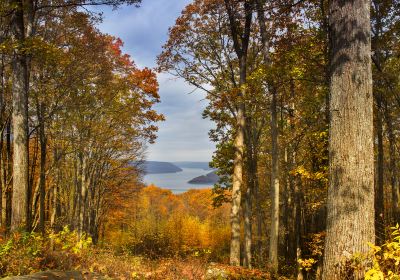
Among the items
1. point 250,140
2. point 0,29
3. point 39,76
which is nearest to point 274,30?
point 250,140

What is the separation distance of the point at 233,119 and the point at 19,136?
38.0ft

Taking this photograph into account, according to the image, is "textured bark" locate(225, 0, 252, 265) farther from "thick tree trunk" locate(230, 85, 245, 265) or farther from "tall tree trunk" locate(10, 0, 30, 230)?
"tall tree trunk" locate(10, 0, 30, 230)

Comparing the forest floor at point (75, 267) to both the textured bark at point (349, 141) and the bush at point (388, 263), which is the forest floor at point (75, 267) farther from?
the bush at point (388, 263)

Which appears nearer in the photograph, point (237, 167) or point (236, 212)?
point (236, 212)

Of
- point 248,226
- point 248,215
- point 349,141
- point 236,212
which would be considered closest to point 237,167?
point 236,212

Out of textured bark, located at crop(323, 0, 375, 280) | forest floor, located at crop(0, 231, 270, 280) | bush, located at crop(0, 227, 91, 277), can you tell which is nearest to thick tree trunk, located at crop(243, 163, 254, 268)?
forest floor, located at crop(0, 231, 270, 280)

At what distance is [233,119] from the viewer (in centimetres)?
1794

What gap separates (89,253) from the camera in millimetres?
8367

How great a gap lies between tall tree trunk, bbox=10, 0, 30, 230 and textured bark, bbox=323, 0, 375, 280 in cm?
755

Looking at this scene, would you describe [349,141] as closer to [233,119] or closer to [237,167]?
[237,167]

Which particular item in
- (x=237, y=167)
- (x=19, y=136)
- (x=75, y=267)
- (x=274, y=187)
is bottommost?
(x=75, y=267)

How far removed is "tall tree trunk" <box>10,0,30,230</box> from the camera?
27.7 ft

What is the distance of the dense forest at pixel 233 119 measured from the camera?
468 cm

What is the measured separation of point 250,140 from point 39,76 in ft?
35.8
